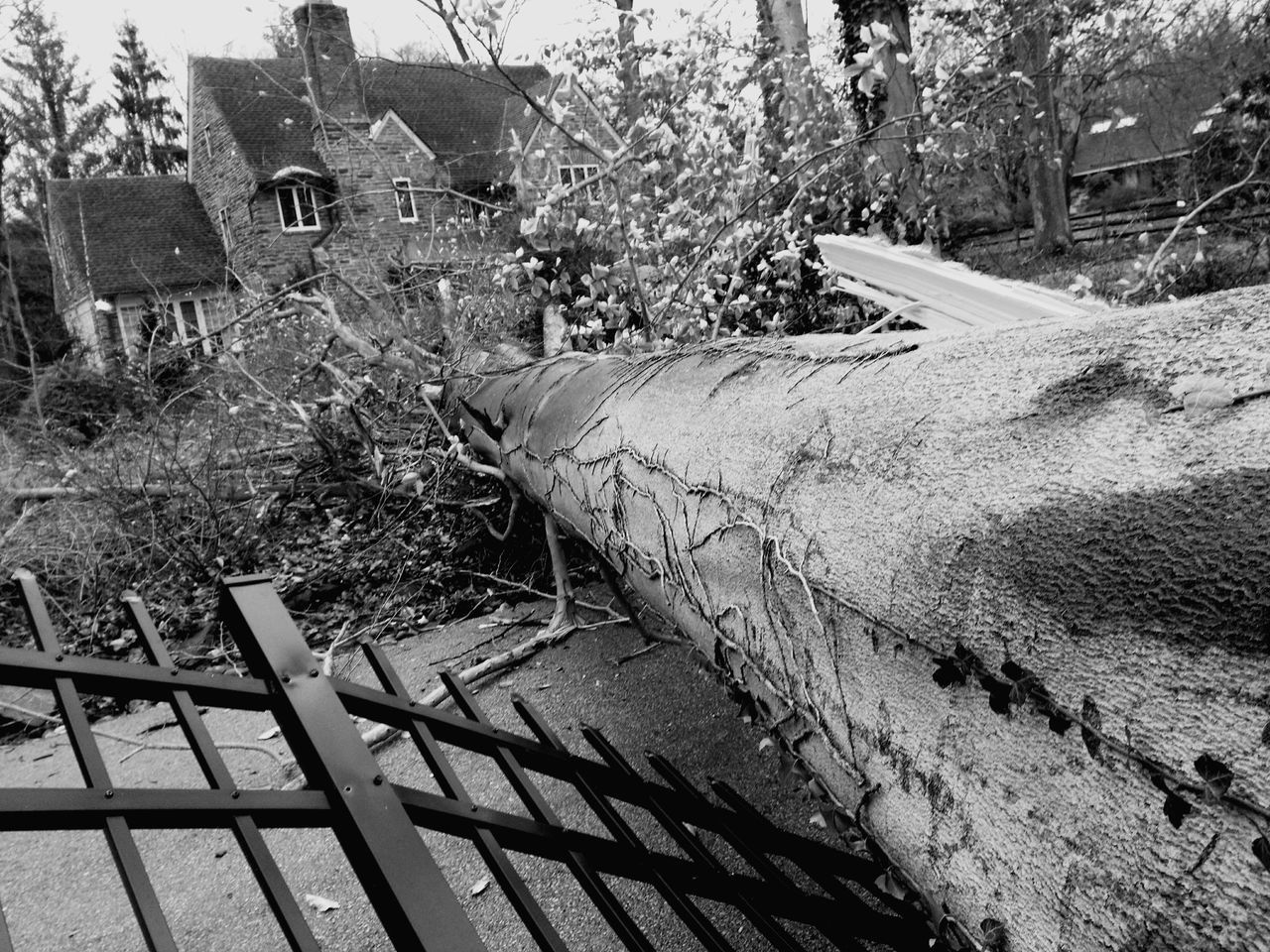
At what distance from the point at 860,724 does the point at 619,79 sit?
561 cm

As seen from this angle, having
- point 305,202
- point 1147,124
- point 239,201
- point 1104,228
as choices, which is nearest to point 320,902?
point 1104,228

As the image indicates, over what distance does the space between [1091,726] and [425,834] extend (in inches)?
99.0

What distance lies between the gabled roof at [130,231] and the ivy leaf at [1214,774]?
30494 millimetres

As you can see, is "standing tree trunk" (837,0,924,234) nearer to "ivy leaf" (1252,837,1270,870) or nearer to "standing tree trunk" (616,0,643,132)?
"standing tree trunk" (616,0,643,132)

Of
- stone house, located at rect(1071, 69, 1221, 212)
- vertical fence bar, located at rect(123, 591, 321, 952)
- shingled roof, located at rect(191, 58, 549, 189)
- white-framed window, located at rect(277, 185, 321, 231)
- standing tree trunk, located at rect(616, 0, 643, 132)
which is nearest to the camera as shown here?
vertical fence bar, located at rect(123, 591, 321, 952)

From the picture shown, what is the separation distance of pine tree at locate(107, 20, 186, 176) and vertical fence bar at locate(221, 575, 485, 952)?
4510cm

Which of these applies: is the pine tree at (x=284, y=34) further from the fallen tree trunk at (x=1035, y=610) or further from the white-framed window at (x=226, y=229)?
the white-framed window at (x=226, y=229)

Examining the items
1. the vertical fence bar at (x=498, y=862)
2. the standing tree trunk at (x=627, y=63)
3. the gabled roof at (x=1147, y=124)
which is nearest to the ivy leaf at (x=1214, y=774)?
the vertical fence bar at (x=498, y=862)

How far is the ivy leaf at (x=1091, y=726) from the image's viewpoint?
777 mm

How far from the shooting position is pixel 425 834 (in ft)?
9.24

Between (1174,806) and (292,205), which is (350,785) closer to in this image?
(1174,806)

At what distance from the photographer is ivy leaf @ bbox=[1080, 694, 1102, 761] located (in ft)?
2.55

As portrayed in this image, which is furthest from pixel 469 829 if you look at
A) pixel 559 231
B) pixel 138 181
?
pixel 138 181

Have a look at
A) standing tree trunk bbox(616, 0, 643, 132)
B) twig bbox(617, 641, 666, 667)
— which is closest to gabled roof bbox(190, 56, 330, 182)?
standing tree trunk bbox(616, 0, 643, 132)
